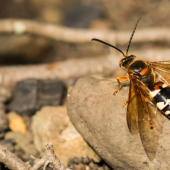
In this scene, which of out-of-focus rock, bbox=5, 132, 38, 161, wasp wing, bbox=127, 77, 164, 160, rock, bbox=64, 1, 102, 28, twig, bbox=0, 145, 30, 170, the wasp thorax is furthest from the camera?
rock, bbox=64, 1, 102, 28

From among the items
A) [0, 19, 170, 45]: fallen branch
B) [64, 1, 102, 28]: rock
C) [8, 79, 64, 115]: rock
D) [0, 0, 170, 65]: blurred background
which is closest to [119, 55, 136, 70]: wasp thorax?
[8, 79, 64, 115]: rock

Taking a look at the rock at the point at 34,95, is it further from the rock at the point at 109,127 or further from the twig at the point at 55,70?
the rock at the point at 109,127

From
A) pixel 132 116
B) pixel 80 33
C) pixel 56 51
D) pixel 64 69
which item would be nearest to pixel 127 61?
pixel 132 116

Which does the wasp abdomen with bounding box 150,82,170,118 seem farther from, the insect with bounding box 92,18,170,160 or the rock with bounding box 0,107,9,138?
the rock with bounding box 0,107,9,138

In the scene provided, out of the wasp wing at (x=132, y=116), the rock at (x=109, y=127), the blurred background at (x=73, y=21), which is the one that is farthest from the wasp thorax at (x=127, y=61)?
the blurred background at (x=73, y=21)

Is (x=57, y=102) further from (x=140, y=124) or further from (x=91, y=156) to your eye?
(x=140, y=124)

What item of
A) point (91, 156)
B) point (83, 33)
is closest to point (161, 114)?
point (91, 156)
